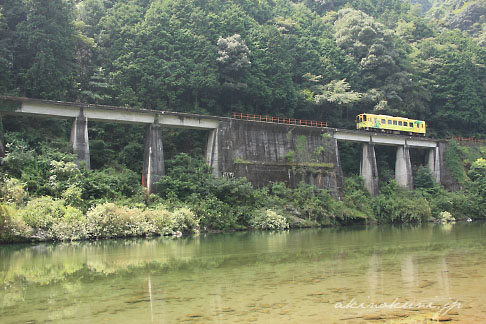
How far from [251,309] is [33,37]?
105 ft

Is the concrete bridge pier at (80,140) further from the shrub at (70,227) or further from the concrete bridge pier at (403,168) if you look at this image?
the concrete bridge pier at (403,168)

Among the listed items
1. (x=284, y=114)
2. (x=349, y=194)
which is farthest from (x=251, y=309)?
(x=284, y=114)

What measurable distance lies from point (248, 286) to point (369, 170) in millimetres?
33443

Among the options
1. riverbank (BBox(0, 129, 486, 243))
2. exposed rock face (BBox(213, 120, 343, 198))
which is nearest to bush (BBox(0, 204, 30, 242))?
riverbank (BBox(0, 129, 486, 243))

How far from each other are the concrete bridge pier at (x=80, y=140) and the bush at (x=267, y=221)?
1093cm

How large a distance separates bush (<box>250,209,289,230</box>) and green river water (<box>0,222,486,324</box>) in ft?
44.8

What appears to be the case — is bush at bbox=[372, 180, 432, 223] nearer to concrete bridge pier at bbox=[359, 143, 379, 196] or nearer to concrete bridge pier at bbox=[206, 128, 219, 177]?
concrete bridge pier at bbox=[359, 143, 379, 196]

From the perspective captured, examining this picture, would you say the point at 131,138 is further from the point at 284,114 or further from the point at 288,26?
the point at 288,26

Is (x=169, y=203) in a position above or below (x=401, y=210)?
above

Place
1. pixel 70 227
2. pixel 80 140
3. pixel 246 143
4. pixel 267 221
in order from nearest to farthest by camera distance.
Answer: pixel 70 227
pixel 80 140
pixel 267 221
pixel 246 143

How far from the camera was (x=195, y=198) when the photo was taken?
28422 millimetres

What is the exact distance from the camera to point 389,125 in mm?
43781

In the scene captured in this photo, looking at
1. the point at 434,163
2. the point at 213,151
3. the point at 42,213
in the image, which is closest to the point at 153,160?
the point at 213,151

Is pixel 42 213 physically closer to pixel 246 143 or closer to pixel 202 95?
pixel 246 143
